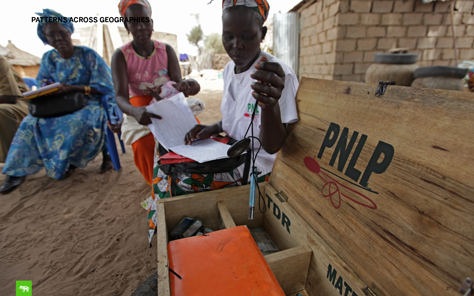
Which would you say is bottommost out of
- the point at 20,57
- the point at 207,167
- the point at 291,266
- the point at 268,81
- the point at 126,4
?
the point at 291,266

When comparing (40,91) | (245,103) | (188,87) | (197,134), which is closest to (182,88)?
(188,87)

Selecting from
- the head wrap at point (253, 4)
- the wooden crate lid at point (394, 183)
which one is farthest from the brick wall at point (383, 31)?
the wooden crate lid at point (394, 183)

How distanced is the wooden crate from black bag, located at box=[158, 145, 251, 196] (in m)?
0.19

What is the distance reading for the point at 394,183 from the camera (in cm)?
67

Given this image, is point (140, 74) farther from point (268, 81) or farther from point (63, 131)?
point (268, 81)

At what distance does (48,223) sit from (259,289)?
2.26m

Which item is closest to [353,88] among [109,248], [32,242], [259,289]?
[259,289]

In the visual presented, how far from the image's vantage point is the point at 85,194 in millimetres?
2514

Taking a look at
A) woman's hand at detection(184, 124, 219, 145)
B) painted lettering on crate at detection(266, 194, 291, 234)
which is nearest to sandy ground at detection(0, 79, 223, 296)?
woman's hand at detection(184, 124, 219, 145)

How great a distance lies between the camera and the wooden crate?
550mm

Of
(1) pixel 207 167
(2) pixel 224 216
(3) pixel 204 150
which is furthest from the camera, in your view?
(3) pixel 204 150

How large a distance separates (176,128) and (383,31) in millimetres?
4522

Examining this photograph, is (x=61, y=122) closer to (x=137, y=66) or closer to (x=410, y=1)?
(x=137, y=66)

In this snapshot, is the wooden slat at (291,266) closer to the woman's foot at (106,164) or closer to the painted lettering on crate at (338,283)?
the painted lettering on crate at (338,283)
